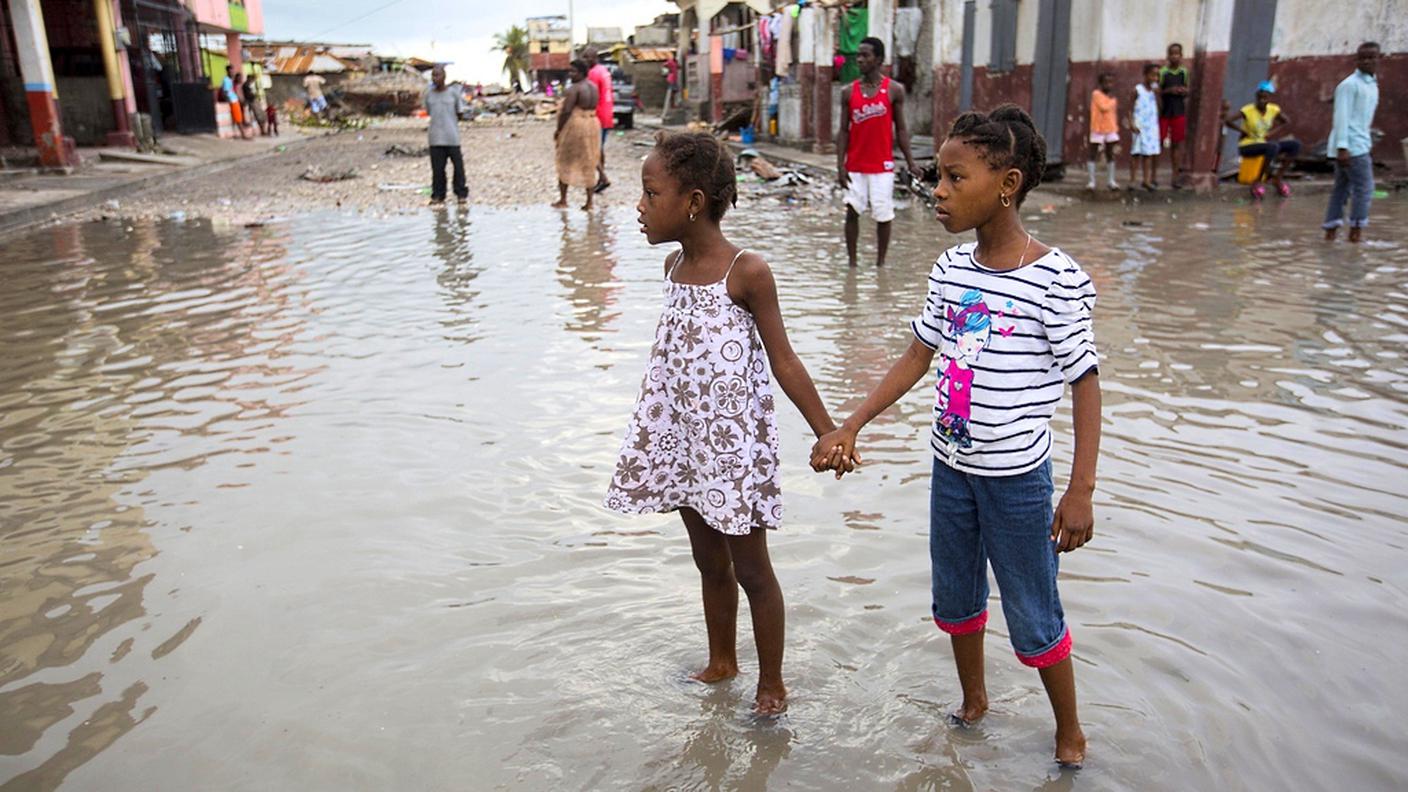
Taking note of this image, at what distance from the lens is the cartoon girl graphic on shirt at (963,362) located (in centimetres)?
253

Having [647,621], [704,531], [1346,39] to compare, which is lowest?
[647,621]

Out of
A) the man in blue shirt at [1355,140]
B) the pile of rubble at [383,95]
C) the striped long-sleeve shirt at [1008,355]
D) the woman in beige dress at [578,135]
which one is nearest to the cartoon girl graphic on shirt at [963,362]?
the striped long-sleeve shirt at [1008,355]

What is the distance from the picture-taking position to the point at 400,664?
332 centimetres

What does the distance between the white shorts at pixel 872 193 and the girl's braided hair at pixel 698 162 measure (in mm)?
6306

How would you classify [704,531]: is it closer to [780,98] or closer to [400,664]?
[400,664]

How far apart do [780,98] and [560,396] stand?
2027 centimetres

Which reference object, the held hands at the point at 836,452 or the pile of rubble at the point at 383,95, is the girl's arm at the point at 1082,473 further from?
the pile of rubble at the point at 383,95

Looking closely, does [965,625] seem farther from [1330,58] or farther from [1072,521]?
[1330,58]

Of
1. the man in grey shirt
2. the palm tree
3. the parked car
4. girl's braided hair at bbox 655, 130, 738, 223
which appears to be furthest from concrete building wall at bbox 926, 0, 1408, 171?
the palm tree

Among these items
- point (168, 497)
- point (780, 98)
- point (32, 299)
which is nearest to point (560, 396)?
point (168, 497)

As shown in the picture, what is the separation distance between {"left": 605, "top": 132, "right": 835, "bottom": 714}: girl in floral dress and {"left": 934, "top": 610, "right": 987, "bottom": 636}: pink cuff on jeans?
45 cm

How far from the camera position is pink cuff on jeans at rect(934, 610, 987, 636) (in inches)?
109

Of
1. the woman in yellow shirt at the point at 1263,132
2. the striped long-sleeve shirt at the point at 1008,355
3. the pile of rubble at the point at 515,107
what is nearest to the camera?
the striped long-sleeve shirt at the point at 1008,355

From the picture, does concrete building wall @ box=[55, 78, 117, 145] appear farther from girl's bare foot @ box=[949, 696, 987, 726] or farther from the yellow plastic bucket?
girl's bare foot @ box=[949, 696, 987, 726]
